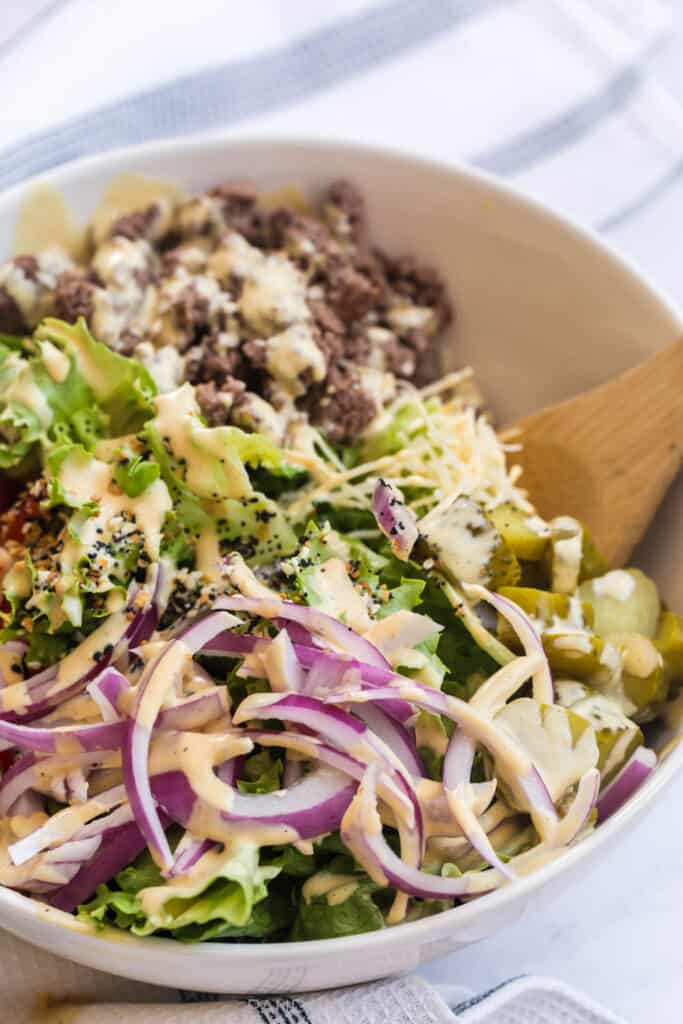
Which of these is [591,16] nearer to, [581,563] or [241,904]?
[581,563]

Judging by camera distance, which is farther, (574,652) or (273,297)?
(273,297)

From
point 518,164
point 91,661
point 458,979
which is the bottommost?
point 458,979

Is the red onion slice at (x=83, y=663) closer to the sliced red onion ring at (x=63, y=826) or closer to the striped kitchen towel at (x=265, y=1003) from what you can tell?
the sliced red onion ring at (x=63, y=826)

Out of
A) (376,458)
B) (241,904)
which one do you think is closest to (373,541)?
(376,458)

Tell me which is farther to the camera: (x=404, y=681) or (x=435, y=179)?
(x=435, y=179)

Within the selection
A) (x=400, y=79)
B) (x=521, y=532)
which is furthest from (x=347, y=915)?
(x=400, y=79)

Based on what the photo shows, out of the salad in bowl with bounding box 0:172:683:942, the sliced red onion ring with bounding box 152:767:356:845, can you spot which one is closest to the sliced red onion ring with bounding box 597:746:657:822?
the salad in bowl with bounding box 0:172:683:942

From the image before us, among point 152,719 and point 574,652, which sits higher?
point 152,719

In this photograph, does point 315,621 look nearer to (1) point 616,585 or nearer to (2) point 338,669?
(2) point 338,669
